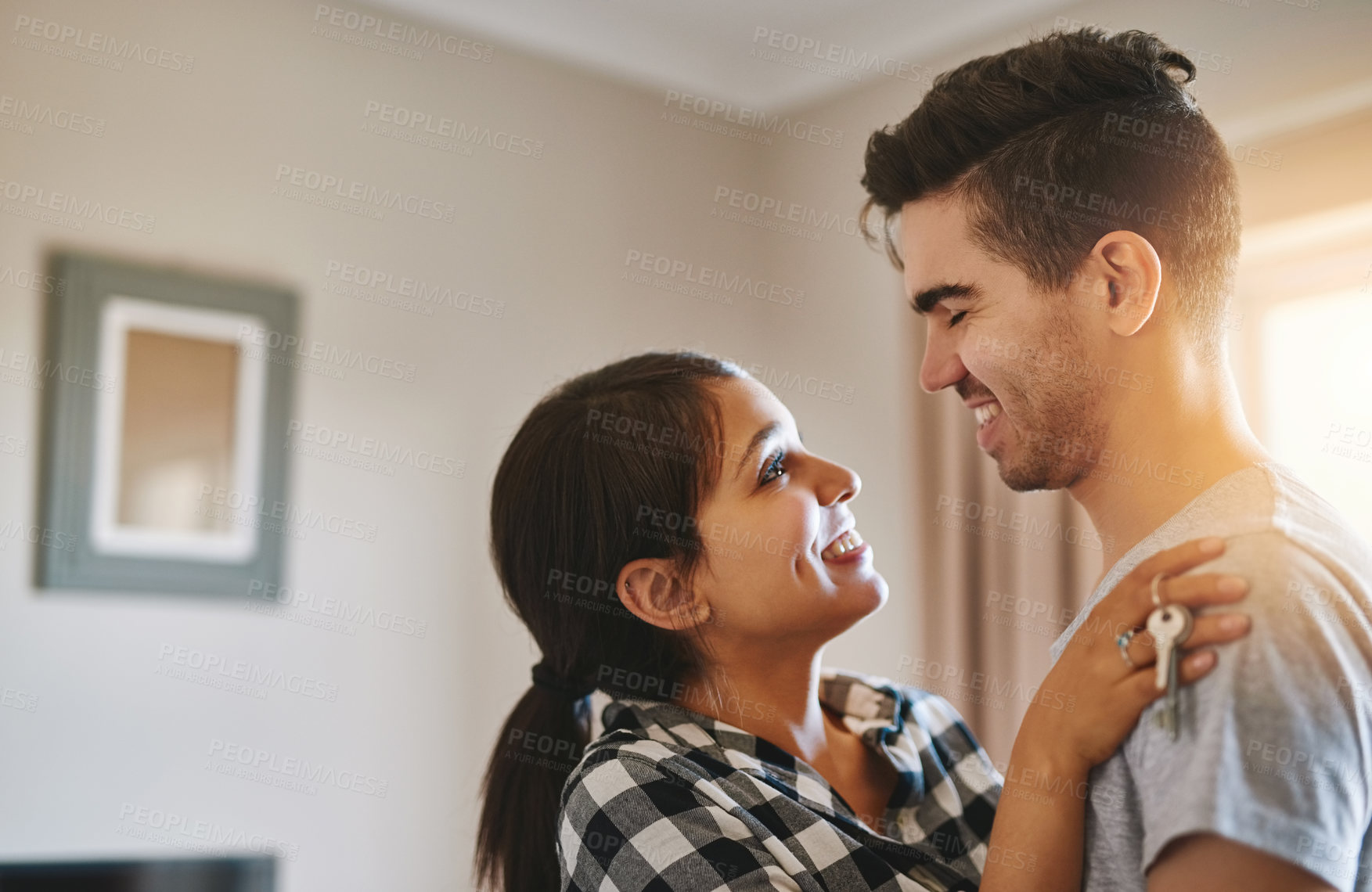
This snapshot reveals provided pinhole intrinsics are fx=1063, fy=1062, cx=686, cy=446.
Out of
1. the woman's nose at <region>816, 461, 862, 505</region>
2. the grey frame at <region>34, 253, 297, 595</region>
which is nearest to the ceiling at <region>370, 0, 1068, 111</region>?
the grey frame at <region>34, 253, 297, 595</region>

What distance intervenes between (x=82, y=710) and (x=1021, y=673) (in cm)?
236

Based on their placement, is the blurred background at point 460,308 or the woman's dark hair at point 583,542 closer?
the woman's dark hair at point 583,542

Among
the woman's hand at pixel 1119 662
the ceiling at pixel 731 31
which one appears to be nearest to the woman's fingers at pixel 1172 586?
the woman's hand at pixel 1119 662

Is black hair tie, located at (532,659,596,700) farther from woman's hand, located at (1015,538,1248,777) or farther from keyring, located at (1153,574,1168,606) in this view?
keyring, located at (1153,574,1168,606)

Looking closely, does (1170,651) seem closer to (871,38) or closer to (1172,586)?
(1172,586)

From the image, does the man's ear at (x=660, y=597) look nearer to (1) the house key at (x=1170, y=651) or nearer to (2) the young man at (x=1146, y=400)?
(2) the young man at (x=1146, y=400)

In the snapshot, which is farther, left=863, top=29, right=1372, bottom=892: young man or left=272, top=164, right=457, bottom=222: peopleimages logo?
left=272, top=164, right=457, bottom=222: peopleimages logo

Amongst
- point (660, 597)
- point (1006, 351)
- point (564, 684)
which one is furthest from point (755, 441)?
point (564, 684)

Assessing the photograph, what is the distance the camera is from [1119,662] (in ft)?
3.29

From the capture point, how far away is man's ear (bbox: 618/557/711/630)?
149cm

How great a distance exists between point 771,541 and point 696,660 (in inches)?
8.8

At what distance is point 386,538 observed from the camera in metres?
2.92

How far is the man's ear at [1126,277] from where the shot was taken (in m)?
1.22

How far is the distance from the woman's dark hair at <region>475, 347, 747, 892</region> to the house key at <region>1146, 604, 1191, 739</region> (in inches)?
25.9
